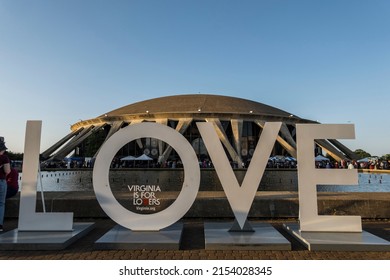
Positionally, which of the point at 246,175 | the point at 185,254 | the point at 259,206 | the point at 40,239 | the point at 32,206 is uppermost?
the point at 246,175

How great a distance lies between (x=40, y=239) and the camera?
209 inches

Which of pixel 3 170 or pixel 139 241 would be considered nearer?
pixel 139 241

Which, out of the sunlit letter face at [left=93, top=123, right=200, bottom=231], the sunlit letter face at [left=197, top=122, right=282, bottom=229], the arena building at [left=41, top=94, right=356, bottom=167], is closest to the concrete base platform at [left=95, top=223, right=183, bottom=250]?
the sunlit letter face at [left=93, top=123, right=200, bottom=231]

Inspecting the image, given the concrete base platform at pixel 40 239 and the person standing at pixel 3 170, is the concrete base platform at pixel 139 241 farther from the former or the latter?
the person standing at pixel 3 170

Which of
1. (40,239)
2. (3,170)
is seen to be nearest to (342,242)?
(40,239)

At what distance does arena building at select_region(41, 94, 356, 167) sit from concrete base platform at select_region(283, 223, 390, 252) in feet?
102

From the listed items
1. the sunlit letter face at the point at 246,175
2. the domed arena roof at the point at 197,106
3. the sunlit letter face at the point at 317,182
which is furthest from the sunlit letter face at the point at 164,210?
the domed arena roof at the point at 197,106

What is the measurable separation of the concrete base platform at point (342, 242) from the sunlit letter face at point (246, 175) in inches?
43.2

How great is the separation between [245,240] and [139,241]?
1.79 metres

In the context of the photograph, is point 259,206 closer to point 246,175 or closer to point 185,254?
point 246,175

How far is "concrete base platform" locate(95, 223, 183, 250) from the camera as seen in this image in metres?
5.06

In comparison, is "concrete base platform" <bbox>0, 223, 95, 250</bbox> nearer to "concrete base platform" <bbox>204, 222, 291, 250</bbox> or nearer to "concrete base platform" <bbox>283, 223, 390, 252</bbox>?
"concrete base platform" <bbox>204, 222, 291, 250</bbox>

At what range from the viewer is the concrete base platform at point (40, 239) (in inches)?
199
